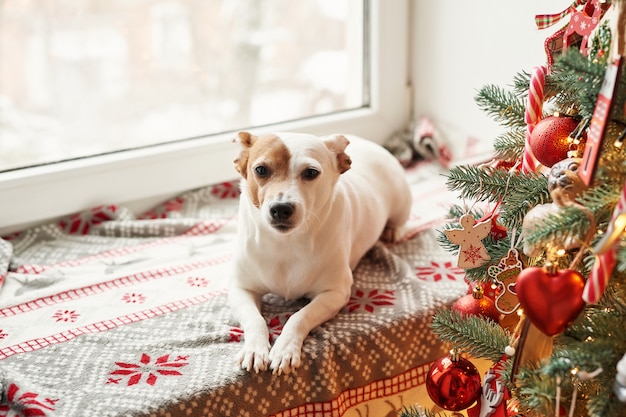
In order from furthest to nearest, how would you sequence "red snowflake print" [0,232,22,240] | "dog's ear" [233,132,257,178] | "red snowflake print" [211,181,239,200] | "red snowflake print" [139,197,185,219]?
1. "red snowflake print" [211,181,239,200]
2. "red snowflake print" [139,197,185,219]
3. "red snowflake print" [0,232,22,240]
4. "dog's ear" [233,132,257,178]

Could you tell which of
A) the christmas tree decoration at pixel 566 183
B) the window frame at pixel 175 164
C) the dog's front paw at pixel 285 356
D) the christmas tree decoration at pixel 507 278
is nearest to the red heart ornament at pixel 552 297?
the christmas tree decoration at pixel 566 183

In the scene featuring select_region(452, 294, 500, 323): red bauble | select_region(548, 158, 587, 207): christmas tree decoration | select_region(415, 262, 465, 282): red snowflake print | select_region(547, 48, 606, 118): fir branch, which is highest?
select_region(547, 48, 606, 118): fir branch

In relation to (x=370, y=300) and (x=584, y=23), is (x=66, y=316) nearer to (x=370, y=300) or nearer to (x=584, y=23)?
(x=370, y=300)

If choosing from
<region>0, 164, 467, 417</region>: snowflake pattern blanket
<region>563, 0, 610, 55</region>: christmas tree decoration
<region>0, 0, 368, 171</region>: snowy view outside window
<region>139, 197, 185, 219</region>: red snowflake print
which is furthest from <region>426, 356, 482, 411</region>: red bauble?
<region>0, 0, 368, 171</region>: snowy view outside window

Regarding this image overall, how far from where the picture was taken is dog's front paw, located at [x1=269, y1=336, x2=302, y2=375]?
128 cm

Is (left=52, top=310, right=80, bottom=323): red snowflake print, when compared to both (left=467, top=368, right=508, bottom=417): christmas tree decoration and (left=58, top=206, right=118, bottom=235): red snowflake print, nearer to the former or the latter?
(left=58, top=206, right=118, bottom=235): red snowflake print

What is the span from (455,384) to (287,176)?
1.67 feet

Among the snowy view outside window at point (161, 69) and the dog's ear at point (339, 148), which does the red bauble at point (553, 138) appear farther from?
the snowy view outside window at point (161, 69)

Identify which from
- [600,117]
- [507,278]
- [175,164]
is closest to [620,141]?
[600,117]

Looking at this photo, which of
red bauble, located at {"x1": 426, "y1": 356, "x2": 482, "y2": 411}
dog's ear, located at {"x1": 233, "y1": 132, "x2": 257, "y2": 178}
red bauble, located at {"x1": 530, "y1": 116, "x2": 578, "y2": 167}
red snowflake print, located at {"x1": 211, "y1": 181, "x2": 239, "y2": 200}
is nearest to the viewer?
red bauble, located at {"x1": 530, "y1": 116, "x2": 578, "y2": 167}

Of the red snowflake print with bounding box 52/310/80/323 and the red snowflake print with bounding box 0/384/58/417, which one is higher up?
the red snowflake print with bounding box 0/384/58/417

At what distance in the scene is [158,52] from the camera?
2.05 meters

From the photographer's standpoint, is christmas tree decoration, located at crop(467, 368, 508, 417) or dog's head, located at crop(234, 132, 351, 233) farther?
dog's head, located at crop(234, 132, 351, 233)

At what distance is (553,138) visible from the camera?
108cm
